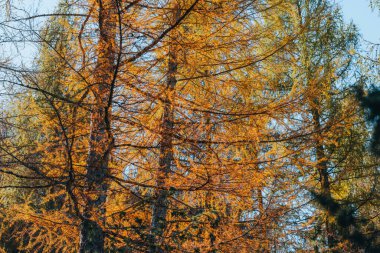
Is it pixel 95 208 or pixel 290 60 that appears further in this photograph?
pixel 290 60

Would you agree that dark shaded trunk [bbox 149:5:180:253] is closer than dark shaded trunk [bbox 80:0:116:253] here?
No

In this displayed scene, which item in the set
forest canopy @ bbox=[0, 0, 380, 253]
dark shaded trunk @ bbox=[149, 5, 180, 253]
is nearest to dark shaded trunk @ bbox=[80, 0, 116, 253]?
forest canopy @ bbox=[0, 0, 380, 253]

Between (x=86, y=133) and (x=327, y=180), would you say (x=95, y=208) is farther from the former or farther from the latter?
(x=327, y=180)

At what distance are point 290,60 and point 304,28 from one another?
3.04ft

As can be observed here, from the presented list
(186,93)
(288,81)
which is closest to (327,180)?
(288,81)

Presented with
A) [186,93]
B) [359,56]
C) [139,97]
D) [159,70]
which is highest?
[359,56]

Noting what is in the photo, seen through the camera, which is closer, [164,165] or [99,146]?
[99,146]

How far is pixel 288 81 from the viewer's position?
385 inches

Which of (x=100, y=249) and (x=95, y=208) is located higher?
(x=95, y=208)

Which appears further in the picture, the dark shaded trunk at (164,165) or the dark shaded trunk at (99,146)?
the dark shaded trunk at (164,165)

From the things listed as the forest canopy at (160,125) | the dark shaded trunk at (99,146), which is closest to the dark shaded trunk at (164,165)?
the forest canopy at (160,125)

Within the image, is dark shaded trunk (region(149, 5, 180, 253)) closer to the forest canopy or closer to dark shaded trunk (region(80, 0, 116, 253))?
the forest canopy

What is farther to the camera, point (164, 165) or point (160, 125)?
point (164, 165)

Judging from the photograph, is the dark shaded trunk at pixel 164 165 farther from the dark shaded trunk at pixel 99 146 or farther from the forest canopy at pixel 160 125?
the dark shaded trunk at pixel 99 146
